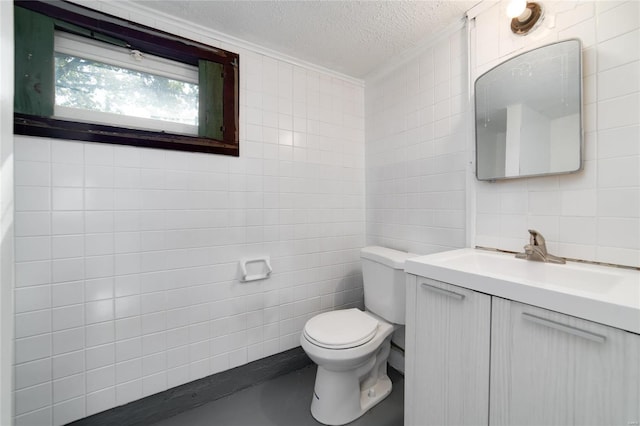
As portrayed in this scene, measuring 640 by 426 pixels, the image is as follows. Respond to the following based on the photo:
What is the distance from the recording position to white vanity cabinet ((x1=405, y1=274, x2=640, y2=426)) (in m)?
0.64

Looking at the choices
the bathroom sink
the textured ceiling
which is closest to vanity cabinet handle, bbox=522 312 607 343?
the bathroom sink

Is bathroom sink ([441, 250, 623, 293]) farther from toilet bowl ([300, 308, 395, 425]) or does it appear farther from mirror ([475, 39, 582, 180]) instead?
toilet bowl ([300, 308, 395, 425])

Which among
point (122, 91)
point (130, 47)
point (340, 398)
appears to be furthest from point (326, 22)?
point (340, 398)

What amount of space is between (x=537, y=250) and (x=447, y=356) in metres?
0.60

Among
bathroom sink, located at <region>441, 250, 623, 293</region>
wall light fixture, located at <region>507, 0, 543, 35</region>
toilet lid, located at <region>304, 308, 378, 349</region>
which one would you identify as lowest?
toilet lid, located at <region>304, 308, 378, 349</region>

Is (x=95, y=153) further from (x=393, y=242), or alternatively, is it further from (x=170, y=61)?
(x=393, y=242)

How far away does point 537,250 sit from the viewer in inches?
43.3

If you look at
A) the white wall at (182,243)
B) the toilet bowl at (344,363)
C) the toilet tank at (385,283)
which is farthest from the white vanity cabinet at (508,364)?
the white wall at (182,243)

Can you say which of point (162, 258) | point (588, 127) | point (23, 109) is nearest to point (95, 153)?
point (23, 109)

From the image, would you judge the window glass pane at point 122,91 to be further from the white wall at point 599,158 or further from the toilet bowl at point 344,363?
the white wall at point 599,158

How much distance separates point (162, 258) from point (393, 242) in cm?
147

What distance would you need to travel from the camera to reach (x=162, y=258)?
4.64 ft

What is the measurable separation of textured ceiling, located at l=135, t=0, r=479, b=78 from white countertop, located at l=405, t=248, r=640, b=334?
4.23 feet

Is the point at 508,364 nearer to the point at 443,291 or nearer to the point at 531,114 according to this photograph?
the point at 443,291
